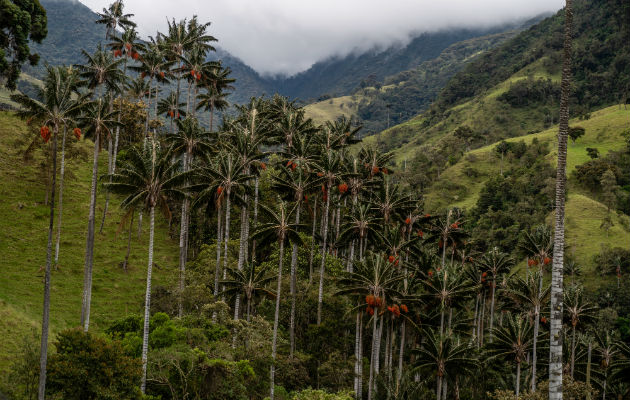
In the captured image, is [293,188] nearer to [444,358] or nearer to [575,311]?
[444,358]

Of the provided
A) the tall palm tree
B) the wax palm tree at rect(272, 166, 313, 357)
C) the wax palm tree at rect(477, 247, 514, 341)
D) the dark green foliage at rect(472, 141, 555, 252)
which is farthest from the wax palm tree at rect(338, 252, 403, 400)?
the dark green foliage at rect(472, 141, 555, 252)

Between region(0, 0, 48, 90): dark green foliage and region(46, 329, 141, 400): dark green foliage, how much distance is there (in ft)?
114

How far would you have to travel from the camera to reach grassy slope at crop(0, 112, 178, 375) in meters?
39.9

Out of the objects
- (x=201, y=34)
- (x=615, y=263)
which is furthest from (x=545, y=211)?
(x=201, y=34)

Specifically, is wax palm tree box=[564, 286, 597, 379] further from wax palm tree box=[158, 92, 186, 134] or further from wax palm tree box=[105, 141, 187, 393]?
wax palm tree box=[158, 92, 186, 134]

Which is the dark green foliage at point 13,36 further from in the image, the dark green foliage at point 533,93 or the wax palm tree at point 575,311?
the dark green foliage at point 533,93

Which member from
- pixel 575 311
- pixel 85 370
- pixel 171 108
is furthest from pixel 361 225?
pixel 171 108

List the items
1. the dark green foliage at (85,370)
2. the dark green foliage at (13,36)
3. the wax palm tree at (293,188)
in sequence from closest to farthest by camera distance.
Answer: the dark green foliage at (85,370), the dark green foliage at (13,36), the wax palm tree at (293,188)

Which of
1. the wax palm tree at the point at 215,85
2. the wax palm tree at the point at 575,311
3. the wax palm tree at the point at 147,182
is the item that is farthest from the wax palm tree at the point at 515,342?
the wax palm tree at the point at 215,85

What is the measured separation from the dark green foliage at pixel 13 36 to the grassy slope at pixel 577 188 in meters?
109

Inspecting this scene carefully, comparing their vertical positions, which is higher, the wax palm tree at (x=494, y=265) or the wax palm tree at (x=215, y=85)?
the wax palm tree at (x=215, y=85)

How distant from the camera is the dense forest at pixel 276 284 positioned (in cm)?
2984

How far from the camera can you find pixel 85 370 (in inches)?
958

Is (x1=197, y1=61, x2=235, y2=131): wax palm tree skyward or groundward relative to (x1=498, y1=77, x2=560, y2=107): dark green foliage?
groundward
